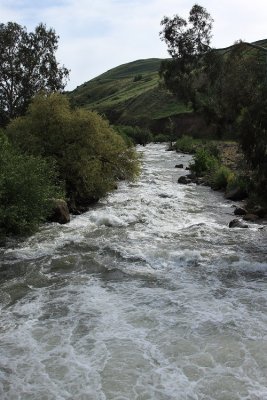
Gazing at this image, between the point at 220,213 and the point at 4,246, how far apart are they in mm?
11276

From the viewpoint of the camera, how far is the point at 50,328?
1041cm

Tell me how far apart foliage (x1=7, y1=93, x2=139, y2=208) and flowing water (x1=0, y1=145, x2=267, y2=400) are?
16.3ft

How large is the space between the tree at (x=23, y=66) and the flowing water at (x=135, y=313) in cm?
3288

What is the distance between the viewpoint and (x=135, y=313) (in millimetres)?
11188

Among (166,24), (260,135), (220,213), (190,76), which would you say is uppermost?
(166,24)

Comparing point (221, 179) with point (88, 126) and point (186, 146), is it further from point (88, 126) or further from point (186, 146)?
point (186, 146)

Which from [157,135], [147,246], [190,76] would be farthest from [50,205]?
[157,135]

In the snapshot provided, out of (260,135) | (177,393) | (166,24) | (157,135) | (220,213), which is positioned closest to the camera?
(177,393)

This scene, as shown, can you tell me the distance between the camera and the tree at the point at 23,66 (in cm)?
4828

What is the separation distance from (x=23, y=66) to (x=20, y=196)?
35996 millimetres

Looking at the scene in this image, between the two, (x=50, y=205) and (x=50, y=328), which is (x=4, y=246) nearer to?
(x=50, y=205)

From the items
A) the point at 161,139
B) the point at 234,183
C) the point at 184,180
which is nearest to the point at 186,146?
the point at 161,139

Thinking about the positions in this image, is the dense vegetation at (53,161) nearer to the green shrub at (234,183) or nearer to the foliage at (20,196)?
the foliage at (20,196)

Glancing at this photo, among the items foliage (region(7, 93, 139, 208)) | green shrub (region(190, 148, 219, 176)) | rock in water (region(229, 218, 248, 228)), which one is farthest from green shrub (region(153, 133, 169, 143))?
rock in water (region(229, 218, 248, 228))
